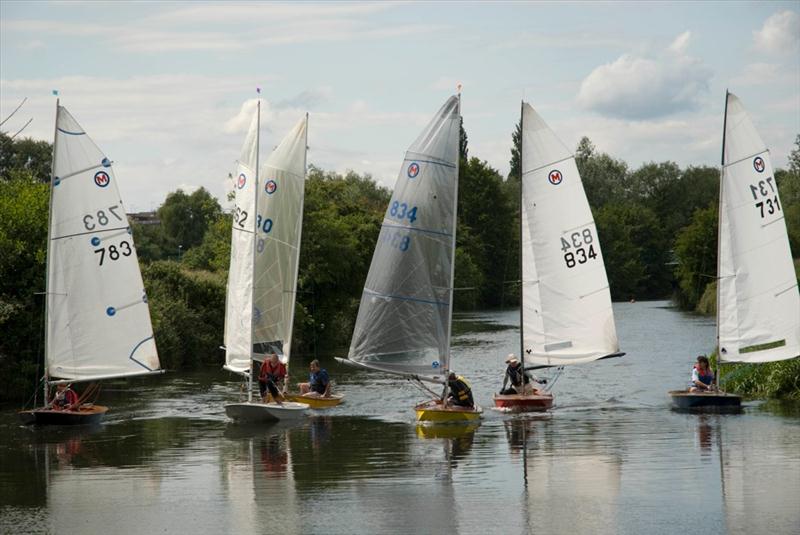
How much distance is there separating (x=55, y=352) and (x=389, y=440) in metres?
9.30

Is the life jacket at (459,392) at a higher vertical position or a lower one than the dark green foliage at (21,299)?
lower

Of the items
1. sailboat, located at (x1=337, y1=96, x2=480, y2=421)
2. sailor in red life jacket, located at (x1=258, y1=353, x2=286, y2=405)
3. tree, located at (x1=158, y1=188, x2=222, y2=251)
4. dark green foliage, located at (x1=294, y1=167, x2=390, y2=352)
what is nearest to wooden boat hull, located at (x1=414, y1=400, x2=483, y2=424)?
sailboat, located at (x1=337, y1=96, x2=480, y2=421)

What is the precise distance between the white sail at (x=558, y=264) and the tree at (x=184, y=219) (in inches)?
3434

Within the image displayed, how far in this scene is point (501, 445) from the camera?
25.3 m

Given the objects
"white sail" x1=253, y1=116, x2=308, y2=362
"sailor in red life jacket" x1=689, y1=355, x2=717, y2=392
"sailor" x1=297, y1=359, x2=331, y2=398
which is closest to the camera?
"sailor in red life jacket" x1=689, y1=355, x2=717, y2=392

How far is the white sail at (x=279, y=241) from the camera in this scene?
3378cm

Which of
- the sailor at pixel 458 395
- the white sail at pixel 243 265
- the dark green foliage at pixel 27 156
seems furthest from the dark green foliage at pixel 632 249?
the sailor at pixel 458 395

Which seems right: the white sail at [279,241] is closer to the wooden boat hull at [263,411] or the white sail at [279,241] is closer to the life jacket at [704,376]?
the wooden boat hull at [263,411]

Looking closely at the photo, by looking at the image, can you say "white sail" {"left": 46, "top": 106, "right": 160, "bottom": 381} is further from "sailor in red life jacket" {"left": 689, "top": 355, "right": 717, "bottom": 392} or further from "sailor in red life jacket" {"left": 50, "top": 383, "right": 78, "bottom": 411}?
"sailor in red life jacket" {"left": 689, "top": 355, "right": 717, "bottom": 392}

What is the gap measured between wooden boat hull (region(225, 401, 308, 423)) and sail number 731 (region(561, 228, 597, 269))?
777cm

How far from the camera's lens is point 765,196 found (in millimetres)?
30469

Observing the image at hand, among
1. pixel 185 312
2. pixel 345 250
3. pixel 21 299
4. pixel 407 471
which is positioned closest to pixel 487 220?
pixel 345 250

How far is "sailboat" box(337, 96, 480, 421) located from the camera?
28.7 m

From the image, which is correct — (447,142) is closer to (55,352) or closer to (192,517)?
(55,352)
